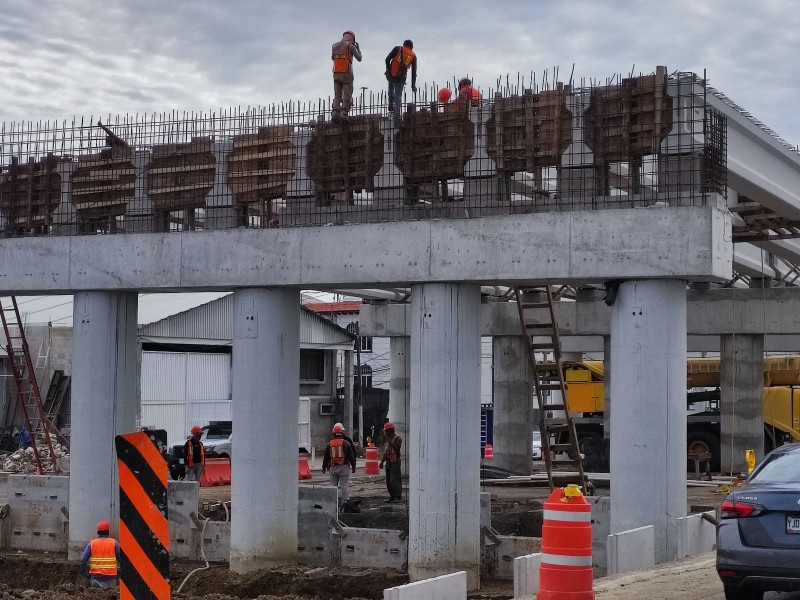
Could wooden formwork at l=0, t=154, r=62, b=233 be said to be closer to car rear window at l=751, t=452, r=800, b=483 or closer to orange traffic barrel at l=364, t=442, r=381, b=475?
car rear window at l=751, t=452, r=800, b=483

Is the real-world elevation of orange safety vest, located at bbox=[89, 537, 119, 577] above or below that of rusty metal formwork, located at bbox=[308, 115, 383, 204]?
below

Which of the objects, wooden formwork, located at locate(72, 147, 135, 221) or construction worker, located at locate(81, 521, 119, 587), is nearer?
construction worker, located at locate(81, 521, 119, 587)

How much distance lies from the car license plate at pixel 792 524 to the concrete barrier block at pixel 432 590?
3245mm

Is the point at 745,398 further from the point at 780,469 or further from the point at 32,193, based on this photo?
the point at 780,469

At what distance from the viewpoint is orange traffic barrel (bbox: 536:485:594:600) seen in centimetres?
1012

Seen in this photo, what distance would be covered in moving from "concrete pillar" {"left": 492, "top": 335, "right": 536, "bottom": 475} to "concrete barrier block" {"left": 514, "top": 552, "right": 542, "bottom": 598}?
22090 millimetres

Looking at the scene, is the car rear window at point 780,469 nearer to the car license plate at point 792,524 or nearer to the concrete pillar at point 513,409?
the car license plate at point 792,524

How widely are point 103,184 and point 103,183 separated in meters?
0.02

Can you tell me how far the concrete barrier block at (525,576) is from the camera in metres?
11.9

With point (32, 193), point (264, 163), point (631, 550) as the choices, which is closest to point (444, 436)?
point (631, 550)

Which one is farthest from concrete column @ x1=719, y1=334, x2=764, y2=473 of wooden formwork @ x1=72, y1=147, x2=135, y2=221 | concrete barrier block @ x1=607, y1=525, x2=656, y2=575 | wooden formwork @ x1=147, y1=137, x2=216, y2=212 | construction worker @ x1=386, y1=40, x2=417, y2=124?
concrete barrier block @ x1=607, y1=525, x2=656, y2=575

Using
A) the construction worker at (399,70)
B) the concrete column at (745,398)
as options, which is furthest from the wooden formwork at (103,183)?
the concrete column at (745,398)

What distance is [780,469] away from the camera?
33.8 feet

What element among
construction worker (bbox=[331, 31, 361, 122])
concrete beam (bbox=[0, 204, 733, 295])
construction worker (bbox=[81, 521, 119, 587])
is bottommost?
construction worker (bbox=[81, 521, 119, 587])
